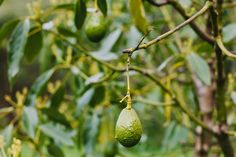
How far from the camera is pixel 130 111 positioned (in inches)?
29.8

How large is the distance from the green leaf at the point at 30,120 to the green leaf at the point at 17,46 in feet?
0.46

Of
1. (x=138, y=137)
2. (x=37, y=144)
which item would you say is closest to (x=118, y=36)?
(x=37, y=144)

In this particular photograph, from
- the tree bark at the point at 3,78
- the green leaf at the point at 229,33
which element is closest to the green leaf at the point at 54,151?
the green leaf at the point at 229,33

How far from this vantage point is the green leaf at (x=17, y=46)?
1.19 m

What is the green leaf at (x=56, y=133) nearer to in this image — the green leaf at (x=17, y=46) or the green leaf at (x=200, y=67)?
the green leaf at (x=17, y=46)

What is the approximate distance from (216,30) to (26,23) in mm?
463

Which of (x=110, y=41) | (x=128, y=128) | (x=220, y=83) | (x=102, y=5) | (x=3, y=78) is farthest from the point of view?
(x=3, y=78)

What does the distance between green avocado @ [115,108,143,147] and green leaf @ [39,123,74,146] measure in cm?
64

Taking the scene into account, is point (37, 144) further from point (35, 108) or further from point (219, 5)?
point (219, 5)

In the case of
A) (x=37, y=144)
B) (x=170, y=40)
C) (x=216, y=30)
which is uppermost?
(x=170, y=40)

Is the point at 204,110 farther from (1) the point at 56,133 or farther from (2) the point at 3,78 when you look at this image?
(2) the point at 3,78

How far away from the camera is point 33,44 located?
1.31 m

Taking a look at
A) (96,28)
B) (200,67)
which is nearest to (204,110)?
(200,67)

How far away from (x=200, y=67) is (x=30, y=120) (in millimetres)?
404
